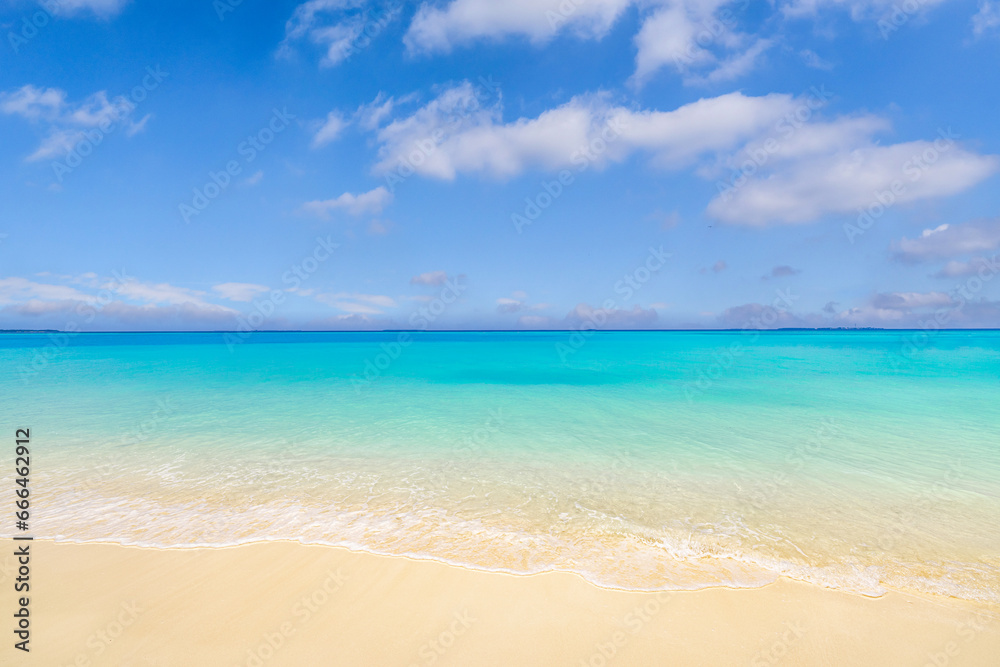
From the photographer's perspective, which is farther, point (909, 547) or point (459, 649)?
point (909, 547)

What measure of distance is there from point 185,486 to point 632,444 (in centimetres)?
962

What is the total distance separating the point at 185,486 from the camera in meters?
7.57

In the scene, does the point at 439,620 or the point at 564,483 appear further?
the point at 564,483

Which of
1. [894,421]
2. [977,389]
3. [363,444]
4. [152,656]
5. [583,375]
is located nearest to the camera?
[152,656]

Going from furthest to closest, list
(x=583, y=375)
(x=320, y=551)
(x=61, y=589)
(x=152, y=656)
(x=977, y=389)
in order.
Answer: (x=583, y=375), (x=977, y=389), (x=320, y=551), (x=61, y=589), (x=152, y=656)

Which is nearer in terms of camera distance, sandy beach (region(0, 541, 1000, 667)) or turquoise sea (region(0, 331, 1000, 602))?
sandy beach (region(0, 541, 1000, 667))

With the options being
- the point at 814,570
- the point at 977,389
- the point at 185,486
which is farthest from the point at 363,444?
the point at 977,389

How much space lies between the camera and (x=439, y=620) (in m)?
4.12

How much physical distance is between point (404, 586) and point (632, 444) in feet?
23.9

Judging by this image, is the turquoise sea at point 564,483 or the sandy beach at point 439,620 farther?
the turquoise sea at point 564,483

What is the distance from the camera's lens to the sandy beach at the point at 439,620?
369 cm

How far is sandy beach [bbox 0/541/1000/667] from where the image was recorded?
369 cm

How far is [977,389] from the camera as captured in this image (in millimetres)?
A: 19594

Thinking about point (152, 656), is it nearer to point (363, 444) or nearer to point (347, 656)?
point (347, 656)
